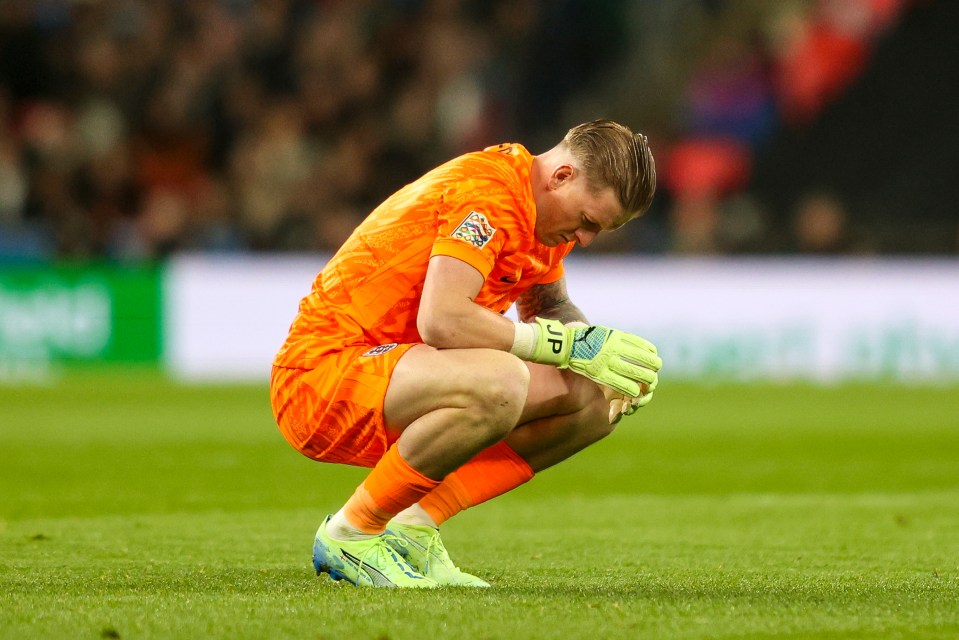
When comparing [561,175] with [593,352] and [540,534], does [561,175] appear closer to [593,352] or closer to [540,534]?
[593,352]

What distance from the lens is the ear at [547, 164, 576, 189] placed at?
15.1 feet

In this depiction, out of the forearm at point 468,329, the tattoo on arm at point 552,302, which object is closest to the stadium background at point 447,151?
the tattoo on arm at point 552,302

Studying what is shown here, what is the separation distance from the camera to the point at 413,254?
184 inches

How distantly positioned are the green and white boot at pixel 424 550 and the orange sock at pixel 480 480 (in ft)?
0.36

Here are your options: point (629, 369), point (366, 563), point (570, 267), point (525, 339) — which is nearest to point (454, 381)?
point (525, 339)

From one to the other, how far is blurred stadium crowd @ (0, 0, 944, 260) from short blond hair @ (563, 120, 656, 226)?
11679mm

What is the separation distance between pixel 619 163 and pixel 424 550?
1390 mm

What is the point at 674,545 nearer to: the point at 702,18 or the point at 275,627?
A: the point at 275,627

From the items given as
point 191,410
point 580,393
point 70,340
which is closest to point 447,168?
point 580,393

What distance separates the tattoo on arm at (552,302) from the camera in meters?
5.19

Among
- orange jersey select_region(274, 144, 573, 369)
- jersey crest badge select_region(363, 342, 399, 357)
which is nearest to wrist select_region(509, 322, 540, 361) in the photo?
orange jersey select_region(274, 144, 573, 369)

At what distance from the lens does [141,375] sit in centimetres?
1566

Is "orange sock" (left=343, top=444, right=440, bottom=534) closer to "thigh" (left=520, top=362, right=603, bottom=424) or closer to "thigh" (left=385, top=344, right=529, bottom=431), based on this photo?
"thigh" (left=385, top=344, right=529, bottom=431)

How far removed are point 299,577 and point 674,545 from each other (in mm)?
1642
